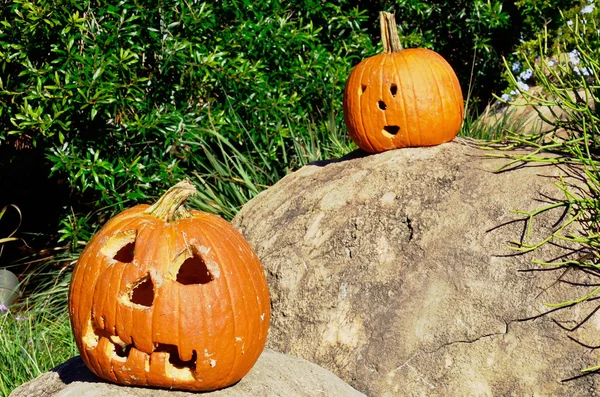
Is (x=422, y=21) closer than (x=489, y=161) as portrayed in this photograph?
No

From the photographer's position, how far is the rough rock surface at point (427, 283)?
3.54 metres

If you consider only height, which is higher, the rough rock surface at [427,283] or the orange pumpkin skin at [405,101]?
the orange pumpkin skin at [405,101]

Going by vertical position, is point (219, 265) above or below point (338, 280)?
above

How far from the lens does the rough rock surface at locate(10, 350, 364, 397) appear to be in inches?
119

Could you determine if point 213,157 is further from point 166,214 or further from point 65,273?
point 166,214

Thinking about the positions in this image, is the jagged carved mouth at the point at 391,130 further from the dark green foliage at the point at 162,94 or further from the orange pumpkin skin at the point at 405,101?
the dark green foliage at the point at 162,94

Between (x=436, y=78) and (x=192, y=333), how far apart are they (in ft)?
7.28

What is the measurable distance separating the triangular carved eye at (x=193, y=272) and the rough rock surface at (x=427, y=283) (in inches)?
38.2

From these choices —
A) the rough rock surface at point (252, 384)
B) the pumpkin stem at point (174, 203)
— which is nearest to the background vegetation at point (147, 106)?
the rough rock surface at point (252, 384)

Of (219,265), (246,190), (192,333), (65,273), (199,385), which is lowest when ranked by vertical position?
(65,273)

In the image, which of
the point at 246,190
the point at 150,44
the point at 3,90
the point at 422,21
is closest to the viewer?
the point at 3,90

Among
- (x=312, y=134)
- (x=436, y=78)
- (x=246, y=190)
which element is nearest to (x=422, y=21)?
(x=312, y=134)

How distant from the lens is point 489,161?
13.8 feet

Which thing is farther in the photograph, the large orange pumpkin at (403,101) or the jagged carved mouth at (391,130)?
the jagged carved mouth at (391,130)
